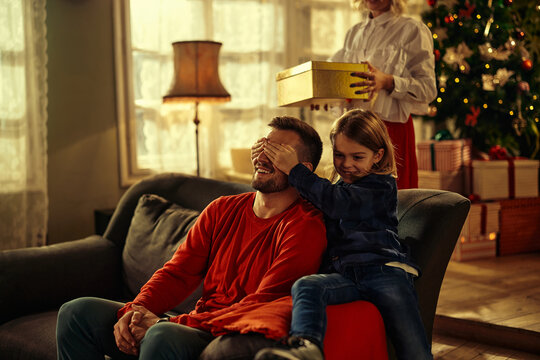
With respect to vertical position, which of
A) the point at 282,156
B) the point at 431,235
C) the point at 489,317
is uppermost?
the point at 282,156

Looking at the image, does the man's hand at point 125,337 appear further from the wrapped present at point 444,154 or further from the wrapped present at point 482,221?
the wrapped present at point 444,154

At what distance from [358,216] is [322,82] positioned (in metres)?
0.61

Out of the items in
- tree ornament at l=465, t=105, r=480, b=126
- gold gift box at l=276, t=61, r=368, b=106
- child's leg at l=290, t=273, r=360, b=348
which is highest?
gold gift box at l=276, t=61, r=368, b=106

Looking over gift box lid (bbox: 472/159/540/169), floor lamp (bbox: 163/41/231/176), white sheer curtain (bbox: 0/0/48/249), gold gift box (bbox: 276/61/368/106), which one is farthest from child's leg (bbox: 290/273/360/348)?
gift box lid (bbox: 472/159/540/169)

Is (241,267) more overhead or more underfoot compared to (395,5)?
more underfoot

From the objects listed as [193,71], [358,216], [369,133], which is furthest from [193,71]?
[358,216]

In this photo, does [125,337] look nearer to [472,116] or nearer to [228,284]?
[228,284]

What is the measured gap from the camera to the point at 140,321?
1.61m

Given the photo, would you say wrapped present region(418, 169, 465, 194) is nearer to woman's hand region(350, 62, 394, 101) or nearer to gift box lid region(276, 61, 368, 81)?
woman's hand region(350, 62, 394, 101)

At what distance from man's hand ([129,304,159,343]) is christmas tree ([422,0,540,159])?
129 inches

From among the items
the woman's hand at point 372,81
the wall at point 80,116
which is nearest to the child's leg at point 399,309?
the woman's hand at point 372,81

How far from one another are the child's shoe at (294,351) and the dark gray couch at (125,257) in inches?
18.4

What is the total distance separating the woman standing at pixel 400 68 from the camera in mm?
2316

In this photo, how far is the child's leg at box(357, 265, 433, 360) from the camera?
1523 millimetres
